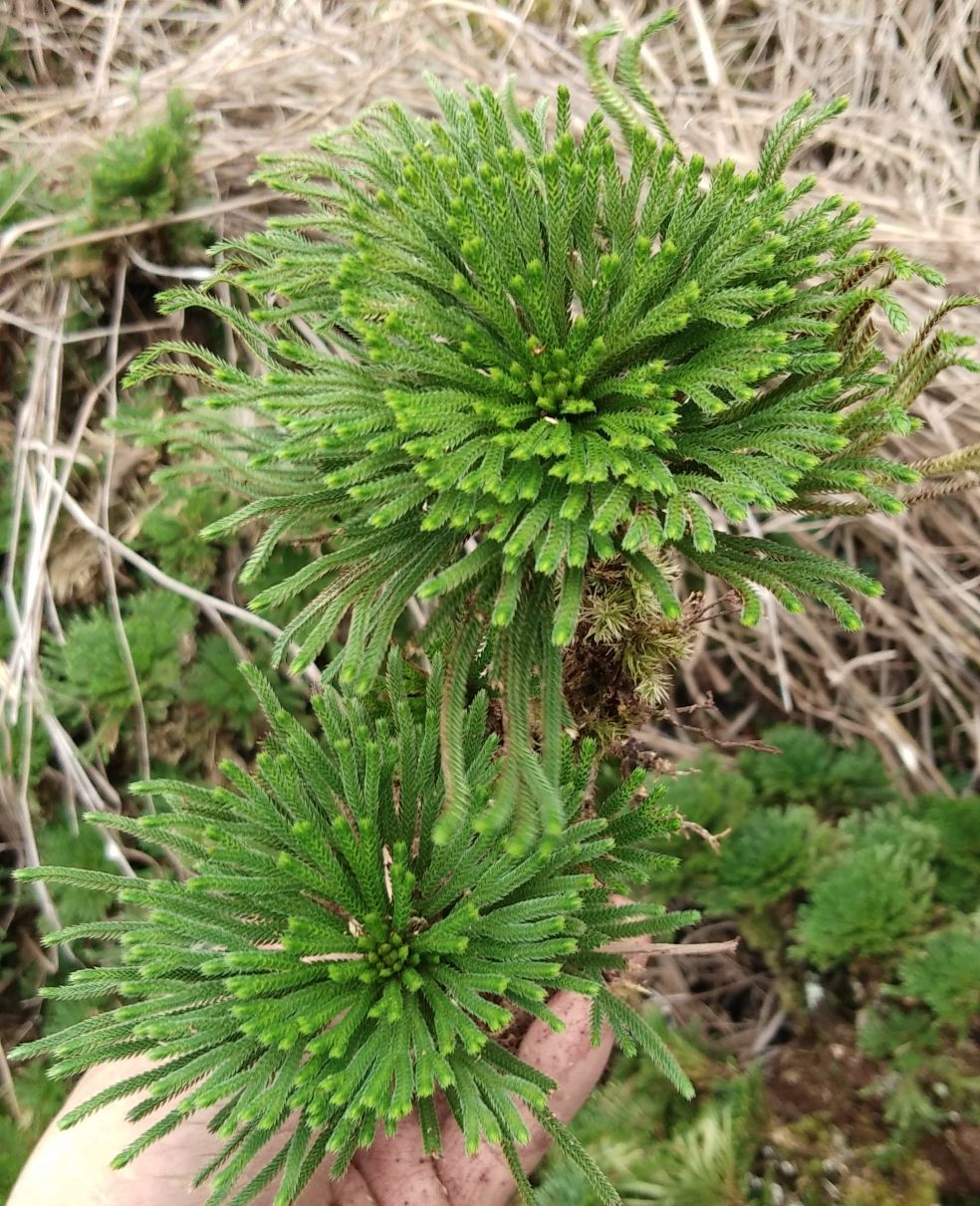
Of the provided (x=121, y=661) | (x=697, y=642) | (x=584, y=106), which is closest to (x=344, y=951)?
(x=697, y=642)

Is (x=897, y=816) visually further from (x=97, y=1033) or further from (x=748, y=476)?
(x=97, y=1033)

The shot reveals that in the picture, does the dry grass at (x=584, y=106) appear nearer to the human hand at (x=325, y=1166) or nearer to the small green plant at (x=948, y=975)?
the small green plant at (x=948, y=975)

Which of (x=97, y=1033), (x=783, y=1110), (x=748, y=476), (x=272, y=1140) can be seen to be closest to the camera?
(x=748, y=476)

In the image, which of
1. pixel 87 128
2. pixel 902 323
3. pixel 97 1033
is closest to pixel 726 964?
pixel 97 1033

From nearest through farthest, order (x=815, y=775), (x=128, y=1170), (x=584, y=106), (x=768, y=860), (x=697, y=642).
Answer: (x=128, y=1170) < (x=697, y=642) < (x=768, y=860) < (x=815, y=775) < (x=584, y=106)

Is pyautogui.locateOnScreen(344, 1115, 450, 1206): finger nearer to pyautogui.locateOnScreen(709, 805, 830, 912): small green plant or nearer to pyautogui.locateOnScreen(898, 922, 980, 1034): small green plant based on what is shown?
pyautogui.locateOnScreen(709, 805, 830, 912): small green plant

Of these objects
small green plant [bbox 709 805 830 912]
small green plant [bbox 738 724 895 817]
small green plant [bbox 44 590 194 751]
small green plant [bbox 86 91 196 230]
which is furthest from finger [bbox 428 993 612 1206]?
small green plant [bbox 86 91 196 230]

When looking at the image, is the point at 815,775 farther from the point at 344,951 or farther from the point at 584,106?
the point at 584,106
